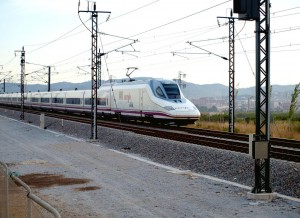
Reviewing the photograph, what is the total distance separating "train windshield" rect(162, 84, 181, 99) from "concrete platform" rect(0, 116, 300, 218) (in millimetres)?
11300

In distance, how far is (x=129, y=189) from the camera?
13.4 meters

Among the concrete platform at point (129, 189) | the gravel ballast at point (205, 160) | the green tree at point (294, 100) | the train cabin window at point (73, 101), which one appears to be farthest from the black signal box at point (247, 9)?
the train cabin window at point (73, 101)

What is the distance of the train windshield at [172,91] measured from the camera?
32.5 meters

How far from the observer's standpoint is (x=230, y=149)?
1945 cm

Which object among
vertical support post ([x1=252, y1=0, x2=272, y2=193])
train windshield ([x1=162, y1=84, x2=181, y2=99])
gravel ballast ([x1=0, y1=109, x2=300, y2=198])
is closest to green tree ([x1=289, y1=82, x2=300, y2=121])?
train windshield ([x1=162, y1=84, x2=181, y2=99])

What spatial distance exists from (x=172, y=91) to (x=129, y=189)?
64.8ft

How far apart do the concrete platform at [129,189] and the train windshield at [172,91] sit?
11300mm

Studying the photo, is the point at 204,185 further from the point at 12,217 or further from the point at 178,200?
the point at 12,217

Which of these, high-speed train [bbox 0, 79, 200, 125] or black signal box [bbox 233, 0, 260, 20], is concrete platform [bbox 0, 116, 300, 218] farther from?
high-speed train [bbox 0, 79, 200, 125]

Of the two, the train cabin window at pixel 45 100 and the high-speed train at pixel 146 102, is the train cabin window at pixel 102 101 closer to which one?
the high-speed train at pixel 146 102

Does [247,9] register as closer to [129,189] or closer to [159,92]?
[129,189]

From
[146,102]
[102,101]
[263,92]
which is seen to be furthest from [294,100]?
[102,101]

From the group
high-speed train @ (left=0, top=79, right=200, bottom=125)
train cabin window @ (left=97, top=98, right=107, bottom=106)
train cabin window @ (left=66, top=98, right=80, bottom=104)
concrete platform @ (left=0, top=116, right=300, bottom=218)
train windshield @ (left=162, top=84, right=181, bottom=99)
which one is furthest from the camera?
train cabin window @ (left=66, top=98, right=80, bottom=104)

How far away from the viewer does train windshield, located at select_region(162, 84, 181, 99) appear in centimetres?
3247
